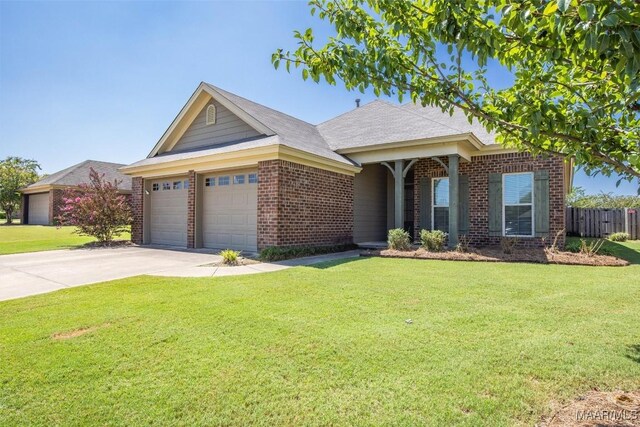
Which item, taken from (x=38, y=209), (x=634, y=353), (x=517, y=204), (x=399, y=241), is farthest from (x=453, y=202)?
(x=38, y=209)

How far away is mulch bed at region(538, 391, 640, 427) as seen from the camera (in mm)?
2188

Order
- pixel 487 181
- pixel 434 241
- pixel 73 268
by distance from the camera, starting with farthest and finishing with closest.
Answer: pixel 487 181 < pixel 434 241 < pixel 73 268

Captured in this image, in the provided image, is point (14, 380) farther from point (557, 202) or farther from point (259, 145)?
point (557, 202)

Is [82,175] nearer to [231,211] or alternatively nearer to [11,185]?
[11,185]

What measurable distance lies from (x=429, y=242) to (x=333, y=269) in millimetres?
3932

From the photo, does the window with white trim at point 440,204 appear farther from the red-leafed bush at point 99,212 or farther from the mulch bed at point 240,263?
the red-leafed bush at point 99,212

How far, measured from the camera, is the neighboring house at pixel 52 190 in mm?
25797

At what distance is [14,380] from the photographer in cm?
272

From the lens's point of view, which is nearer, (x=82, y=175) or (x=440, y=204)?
(x=440, y=204)

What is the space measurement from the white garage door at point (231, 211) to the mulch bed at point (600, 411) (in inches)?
357

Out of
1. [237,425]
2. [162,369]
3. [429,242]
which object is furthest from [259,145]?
[237,425]

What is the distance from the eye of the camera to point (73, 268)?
7988 mm

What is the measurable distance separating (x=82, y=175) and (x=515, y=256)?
3180cm

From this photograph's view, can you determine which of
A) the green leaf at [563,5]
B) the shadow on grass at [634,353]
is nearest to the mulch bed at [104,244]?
the shadow on grass at [634,353]
